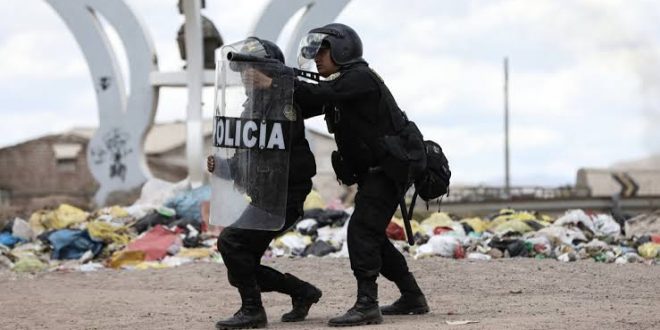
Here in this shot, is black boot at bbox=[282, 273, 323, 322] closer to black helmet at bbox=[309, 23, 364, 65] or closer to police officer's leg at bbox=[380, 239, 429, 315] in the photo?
police officer's leg at bbox=[380, 239, 429, 315]

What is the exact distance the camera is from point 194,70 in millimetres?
18766

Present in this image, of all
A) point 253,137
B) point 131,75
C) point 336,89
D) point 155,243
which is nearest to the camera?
point 336,89

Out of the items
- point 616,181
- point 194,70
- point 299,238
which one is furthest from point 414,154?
point 616,181

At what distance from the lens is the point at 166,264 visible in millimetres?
12219

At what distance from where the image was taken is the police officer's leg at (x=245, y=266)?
258 inches

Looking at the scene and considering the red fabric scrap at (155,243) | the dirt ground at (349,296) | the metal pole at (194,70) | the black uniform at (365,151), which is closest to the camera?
the black uniform at (365,151)

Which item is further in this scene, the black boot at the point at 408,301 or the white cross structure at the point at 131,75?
the white cross structure at the point at 131,75

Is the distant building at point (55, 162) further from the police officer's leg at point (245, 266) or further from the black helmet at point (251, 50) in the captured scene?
the black helmet at point (251, 50)

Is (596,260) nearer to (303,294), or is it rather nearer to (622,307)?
(622,307)

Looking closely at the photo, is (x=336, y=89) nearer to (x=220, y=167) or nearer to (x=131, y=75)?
(x=220, y=167)

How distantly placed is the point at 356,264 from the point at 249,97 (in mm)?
1082

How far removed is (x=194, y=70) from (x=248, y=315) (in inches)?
489

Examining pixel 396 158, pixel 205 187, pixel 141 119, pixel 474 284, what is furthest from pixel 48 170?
pixel 396 158

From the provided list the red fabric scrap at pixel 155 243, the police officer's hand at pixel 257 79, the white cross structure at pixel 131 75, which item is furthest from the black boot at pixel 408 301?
the white cross structure at pixel 131 75
